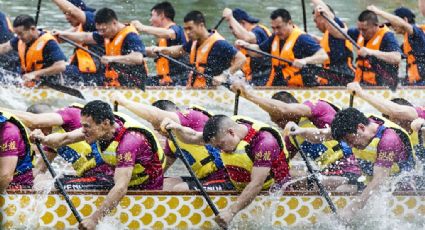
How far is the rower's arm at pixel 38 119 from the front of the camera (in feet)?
24.3

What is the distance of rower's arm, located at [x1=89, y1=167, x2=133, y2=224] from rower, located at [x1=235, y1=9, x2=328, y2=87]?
3.75 metres

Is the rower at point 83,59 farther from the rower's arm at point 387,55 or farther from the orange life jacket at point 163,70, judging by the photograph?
the rower's arm at point 387,55

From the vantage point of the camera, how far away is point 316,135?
760 centimetres

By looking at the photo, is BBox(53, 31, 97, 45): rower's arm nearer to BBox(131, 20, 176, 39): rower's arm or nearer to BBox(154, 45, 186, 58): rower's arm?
BBox(131, 20, 176, 39): rower's arm

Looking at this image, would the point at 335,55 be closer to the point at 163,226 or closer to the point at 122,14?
the point at 163,226

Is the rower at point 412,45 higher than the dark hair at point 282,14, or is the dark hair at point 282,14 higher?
the dark hair at point 282,14

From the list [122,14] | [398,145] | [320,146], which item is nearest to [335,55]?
[320,146]

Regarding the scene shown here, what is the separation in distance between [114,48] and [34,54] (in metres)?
0.70

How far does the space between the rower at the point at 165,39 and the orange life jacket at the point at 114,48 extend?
0.36 m

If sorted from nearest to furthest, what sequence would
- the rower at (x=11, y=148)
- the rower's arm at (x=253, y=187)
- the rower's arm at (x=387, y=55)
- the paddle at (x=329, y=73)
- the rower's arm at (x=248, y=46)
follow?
the rower at (x=11, y=148) → the rower's arm at (x=253, y=187) → the rower's arm at (x=387, y=55) → the paddle at (x=329, y=73) → the rower's arm at (x=248, y=46)

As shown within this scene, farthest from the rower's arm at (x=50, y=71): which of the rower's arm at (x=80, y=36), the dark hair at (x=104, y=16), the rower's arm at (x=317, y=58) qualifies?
the rower's arm at (x=317, y=58)

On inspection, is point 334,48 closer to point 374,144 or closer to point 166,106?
point 166,106

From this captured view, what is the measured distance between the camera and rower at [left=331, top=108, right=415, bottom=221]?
23.0 feet

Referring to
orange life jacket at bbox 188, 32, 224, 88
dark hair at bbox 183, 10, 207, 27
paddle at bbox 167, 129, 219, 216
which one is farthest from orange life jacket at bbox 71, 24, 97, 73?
paddle at bbox 167, 129, 219, 216
